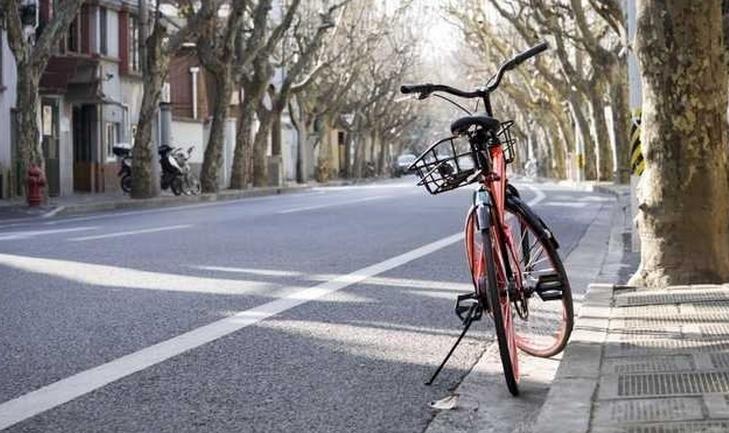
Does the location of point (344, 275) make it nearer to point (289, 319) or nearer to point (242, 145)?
point (289, 319)

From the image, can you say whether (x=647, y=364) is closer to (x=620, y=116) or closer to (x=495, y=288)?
(x=495, y=288)

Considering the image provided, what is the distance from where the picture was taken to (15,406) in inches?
184

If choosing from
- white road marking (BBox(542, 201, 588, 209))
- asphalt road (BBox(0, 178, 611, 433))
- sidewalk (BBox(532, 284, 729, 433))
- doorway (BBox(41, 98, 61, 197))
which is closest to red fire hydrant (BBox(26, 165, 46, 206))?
doorway (BBox(41, 98, 61, 197))

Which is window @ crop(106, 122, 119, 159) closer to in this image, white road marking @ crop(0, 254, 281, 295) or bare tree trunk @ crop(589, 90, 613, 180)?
bare tree trunk @ crop(589, 90, 613, 180)

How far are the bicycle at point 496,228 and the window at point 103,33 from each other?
3233cm

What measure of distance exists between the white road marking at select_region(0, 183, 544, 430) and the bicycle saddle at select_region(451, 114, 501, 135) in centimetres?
201

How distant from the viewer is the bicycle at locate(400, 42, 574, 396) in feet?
15.6

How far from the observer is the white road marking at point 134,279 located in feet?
28.1

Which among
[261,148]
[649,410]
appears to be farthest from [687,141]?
[261,148]

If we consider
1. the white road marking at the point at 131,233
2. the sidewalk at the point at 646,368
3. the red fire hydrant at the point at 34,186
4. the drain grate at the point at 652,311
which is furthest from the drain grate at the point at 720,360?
the red fire hydrant at the point at 34,186

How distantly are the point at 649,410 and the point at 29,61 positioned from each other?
68.8ft

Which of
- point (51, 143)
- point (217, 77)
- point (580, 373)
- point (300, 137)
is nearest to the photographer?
point (580, 373)

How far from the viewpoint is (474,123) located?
15.6 feet

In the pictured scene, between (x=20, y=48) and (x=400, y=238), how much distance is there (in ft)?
41.6
